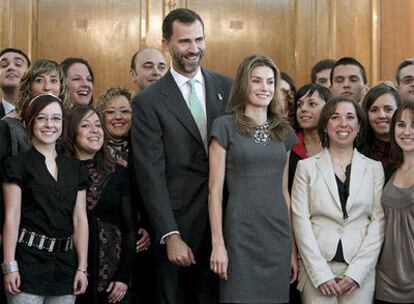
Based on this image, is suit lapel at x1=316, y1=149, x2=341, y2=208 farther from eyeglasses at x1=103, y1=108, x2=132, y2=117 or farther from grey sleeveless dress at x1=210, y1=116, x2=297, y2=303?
eyeglasses at x1=103, y1=108, x2=132, y2=117

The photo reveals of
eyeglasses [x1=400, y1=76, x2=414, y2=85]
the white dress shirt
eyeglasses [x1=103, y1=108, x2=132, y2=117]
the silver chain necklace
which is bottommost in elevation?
the silver chain necklace

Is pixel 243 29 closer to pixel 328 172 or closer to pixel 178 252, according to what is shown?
pixel 328 172

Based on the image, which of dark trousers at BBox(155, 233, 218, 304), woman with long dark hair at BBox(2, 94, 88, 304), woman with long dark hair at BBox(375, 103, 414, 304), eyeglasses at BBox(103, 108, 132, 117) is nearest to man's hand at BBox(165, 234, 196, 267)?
dark trousers at BBox(155, 233, 218, 304)

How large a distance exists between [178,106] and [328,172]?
741 mm

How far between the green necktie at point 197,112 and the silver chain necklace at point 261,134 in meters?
0.28

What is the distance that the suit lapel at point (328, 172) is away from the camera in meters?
3.20

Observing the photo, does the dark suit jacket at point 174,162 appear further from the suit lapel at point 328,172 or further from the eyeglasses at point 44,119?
the suit lapel at point 328,172

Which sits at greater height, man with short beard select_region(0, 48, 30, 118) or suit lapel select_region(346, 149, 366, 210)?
man with short beard select_region(0, 48, 30, 118)

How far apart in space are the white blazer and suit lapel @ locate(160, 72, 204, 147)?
21.3 inches

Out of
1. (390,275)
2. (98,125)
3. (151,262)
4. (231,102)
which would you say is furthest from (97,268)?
(390,275)

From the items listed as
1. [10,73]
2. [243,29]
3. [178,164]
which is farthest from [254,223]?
[243,29]

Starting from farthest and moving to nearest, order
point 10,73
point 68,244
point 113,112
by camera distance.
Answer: point 10,73 < point 113,112 < point 68,244

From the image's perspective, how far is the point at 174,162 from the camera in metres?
3.13

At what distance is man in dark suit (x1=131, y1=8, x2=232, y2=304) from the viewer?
3092mm
